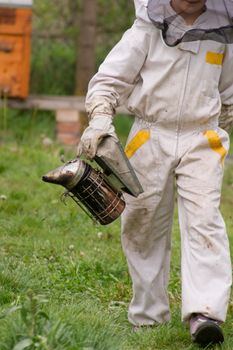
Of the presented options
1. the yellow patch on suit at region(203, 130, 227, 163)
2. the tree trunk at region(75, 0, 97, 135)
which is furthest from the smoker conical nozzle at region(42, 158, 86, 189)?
the tree trunk at region(75, 0, 97, 135)

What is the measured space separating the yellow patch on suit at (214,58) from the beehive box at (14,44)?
6.34 meters

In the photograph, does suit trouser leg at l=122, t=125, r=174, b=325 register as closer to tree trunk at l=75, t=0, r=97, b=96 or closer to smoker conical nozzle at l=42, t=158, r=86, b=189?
smoker conical nozzle at l=42, t=158, r=86, b=189

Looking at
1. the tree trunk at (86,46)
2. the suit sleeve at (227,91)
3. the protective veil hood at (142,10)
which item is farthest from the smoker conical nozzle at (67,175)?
the tree trunk at (86,46)

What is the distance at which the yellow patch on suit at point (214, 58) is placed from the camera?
5453mm

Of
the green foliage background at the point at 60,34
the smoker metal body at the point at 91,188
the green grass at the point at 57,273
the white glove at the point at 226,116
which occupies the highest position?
the white glove at the point at 226,116

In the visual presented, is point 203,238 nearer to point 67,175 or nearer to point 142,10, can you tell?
point 67,175

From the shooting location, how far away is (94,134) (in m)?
5.23

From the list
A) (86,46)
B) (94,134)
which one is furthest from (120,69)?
(86,46)

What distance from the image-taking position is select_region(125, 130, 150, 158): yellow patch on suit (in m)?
5.50

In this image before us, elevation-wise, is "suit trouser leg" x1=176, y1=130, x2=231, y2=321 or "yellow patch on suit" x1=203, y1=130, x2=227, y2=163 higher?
"yellow patch on suit" x1=203, y1=130, x2=227, y2=163

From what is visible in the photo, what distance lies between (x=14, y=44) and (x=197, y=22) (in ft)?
22.2

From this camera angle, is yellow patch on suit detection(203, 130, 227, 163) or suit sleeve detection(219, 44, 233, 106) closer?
yellow patch on suit detection(203, 130, 227, 163)

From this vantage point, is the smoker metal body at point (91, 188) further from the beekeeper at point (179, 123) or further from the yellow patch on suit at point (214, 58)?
the yellow patch on suit at point (214, 58)

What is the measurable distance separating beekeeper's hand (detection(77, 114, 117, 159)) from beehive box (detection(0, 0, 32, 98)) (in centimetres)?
640
